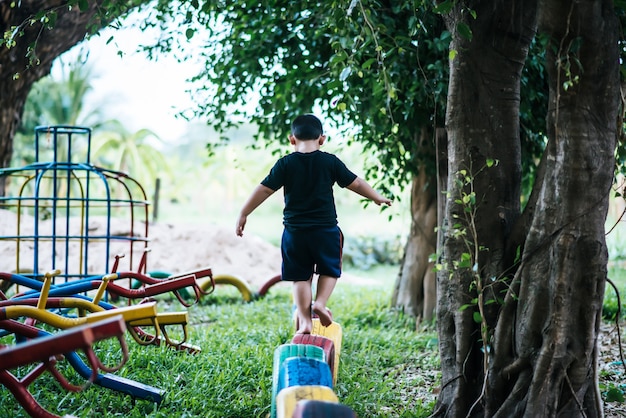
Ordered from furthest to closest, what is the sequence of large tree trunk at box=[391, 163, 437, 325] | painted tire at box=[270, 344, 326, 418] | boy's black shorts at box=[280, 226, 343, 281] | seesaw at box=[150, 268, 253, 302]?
seesaw at box=[150, 268, 253, 302] < large tree trunk at box=[391, 163, 437, 325] < boy's black shorts at box=[280, 226, 343, 281] < painted tire at box=[270, 344, 326, 418]

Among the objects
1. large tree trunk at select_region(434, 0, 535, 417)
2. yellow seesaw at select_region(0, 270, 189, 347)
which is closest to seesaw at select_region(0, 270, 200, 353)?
yellow seesaw at select_region(0, 270, 189, 347)

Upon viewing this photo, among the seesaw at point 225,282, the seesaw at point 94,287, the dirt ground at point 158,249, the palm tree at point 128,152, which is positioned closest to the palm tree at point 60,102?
the palm tree at point 128,152

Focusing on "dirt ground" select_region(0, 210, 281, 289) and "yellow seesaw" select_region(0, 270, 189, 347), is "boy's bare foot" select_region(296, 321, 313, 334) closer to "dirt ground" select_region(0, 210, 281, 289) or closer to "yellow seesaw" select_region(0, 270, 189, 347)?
"yellow seesaw" select_region(0, 270, 189, 347)

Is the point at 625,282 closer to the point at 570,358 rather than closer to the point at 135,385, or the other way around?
the point at 570,358

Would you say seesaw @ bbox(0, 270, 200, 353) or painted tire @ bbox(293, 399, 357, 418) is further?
seesaw @ bbox(0, 270, 200, 353)

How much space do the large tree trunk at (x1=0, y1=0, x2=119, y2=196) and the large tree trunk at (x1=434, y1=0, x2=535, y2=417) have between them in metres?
4.27

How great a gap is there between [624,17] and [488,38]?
1211 millimetres

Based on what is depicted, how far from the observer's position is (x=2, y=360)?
231cm

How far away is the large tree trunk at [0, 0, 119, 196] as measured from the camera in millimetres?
6480

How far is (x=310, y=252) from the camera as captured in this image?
3.96 metres

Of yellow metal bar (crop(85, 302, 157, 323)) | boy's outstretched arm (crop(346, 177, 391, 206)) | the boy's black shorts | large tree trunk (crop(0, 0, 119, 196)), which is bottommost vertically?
yellow metal bar (crop(85, 302, 157, 323))

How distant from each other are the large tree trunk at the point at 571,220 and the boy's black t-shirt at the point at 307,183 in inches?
53.1

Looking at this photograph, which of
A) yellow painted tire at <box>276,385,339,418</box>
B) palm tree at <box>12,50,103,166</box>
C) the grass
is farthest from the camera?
palm tree at <box>12,50,103,166</box>

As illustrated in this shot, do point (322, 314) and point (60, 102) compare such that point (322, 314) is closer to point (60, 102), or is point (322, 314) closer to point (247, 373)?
point (247, 373)
